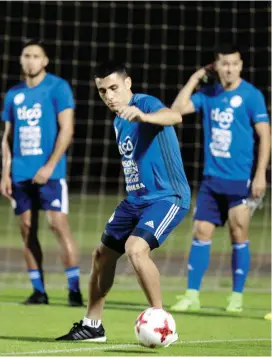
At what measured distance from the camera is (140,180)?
23.8 ft

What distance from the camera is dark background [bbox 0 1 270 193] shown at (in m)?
21.9

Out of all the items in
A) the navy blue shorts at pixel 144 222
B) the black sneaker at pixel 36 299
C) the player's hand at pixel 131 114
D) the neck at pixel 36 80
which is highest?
the neck at pixel 36 80

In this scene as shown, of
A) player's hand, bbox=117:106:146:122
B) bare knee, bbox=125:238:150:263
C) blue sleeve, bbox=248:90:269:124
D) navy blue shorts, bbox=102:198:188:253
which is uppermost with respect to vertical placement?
player's hand, bbox=117:106:146:122

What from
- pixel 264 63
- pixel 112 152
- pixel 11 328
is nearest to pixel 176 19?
pixel 264 63

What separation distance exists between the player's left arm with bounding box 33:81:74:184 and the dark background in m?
10.6

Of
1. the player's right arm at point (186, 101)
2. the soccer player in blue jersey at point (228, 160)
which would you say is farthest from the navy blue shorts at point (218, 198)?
the player's right arm at point (186, 101)

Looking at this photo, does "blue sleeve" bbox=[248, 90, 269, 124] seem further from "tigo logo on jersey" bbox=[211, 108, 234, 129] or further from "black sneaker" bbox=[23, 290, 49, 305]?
"black sneaker" bbox=[23, 290, 49, 305]

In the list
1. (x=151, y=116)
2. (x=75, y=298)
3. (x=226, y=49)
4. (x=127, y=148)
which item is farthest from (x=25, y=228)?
(x=151, y=116)

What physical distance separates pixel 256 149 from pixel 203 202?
0.65 metres

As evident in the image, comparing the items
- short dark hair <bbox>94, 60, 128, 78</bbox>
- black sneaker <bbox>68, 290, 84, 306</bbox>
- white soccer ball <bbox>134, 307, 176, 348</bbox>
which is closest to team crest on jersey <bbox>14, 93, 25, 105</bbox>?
black sneaker <bbox>68, 290, 84, 306</bbox>

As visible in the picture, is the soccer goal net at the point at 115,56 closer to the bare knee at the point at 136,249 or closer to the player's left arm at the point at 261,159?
the player's left arm at the point at 261,159

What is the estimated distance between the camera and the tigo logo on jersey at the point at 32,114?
9617 millimetres

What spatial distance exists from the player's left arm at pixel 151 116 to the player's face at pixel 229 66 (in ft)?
8.17

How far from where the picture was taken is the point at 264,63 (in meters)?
21.8
